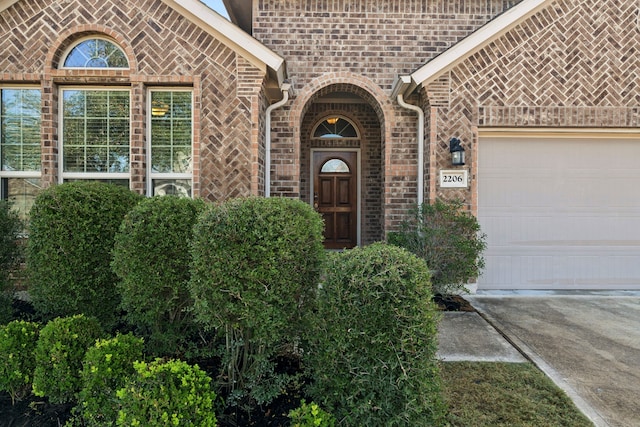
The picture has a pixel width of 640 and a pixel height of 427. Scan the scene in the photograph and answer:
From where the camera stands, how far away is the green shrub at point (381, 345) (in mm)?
2104

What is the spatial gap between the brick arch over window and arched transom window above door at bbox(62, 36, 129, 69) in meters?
0.07

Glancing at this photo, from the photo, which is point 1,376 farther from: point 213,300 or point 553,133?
point 553,133

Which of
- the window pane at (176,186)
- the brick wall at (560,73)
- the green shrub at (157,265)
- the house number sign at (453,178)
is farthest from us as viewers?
the house number sign at (453,178)

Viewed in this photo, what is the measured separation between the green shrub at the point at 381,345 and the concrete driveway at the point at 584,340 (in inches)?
65.5

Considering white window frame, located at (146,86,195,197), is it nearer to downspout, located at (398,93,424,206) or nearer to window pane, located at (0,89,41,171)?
window pane, located at (0,89,41,171)

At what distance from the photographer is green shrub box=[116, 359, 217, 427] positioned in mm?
1995

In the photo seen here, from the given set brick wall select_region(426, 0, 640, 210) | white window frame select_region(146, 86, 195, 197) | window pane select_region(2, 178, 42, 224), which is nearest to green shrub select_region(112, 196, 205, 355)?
white window frame select_region(146, 86, 195, 197)

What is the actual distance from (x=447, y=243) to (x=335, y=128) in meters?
4.03

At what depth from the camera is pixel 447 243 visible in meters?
5.41

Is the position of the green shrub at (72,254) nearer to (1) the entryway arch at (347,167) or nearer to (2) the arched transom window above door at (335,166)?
(1) the entryway arch at (347,167)

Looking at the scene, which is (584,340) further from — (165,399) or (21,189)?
(21,189)

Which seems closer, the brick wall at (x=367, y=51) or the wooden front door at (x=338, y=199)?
the brick wall at (x=367, y=51)

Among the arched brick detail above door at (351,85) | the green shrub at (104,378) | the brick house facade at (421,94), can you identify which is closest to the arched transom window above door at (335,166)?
the brick house facade at (421,94)

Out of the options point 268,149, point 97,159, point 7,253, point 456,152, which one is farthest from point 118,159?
point 456,152
